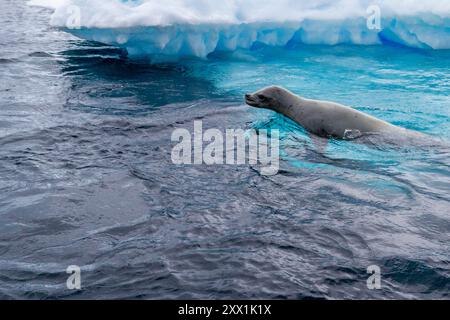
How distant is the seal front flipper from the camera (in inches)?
229

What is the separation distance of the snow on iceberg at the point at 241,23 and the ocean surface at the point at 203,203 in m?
1.51

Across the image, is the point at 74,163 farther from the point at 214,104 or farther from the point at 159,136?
the point at 214,104

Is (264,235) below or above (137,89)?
below

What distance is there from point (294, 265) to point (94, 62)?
25.9 feet

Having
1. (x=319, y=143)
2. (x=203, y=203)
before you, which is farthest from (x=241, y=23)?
(x=203, y=203)

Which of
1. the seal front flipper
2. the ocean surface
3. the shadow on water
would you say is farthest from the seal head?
the shadow on water

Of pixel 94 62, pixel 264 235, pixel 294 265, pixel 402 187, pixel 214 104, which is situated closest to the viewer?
pixel 294 265

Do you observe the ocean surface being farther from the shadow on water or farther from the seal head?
the seal head

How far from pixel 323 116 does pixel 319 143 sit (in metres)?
0.57

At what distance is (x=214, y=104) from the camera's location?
7.97 meters

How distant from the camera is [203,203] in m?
4.41

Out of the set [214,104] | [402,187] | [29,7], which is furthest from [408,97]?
[29,7]

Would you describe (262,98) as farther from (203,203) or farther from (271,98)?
(203,203)
